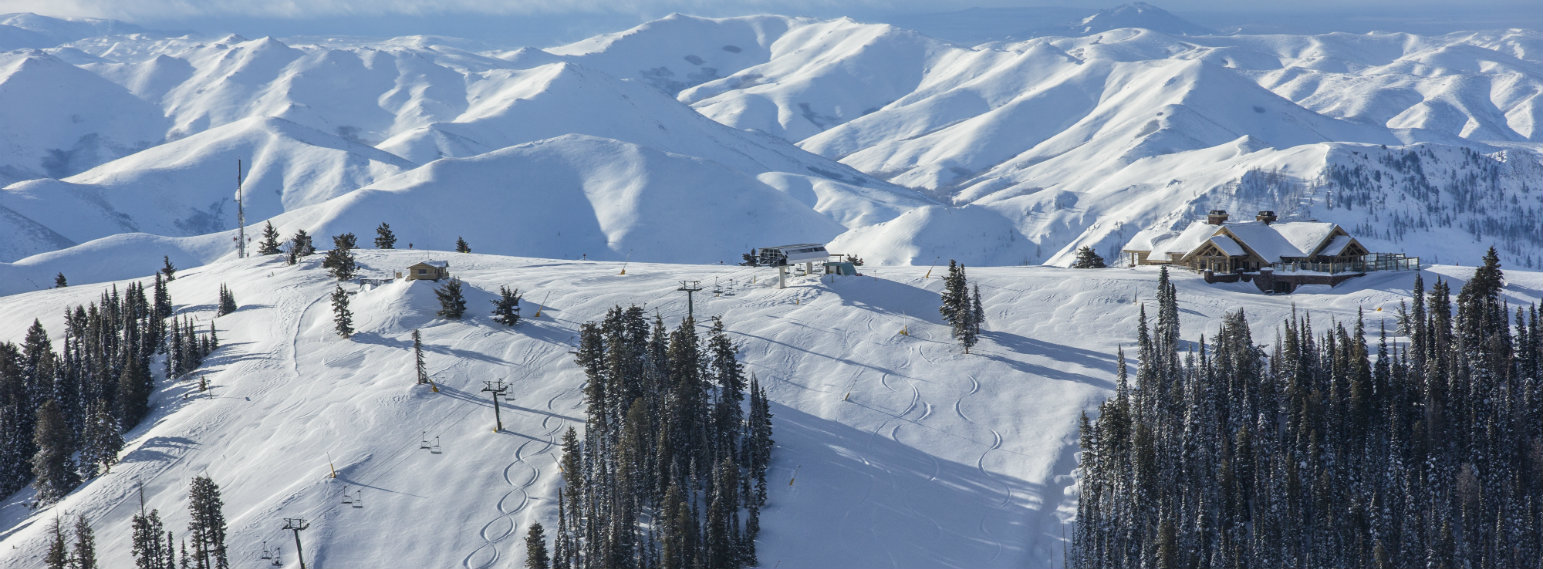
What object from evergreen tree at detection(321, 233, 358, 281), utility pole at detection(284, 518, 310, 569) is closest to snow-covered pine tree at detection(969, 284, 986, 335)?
utility pole at detection(284, 518, 310, 569)

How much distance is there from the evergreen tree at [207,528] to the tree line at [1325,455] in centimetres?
4862

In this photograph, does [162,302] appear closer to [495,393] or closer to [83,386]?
[83,386]

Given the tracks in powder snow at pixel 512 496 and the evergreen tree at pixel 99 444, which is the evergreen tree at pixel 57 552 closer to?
the evergreen tree at pixel 99 444

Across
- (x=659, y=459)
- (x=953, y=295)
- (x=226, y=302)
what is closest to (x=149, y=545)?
(x=659, y=459)

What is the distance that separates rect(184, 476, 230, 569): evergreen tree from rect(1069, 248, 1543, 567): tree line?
48619mm

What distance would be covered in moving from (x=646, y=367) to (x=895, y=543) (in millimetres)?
20457

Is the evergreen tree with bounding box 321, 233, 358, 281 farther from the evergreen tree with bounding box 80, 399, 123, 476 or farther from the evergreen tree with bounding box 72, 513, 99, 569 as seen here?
the evergreen tree with bounding box 72, 513, 99, 569

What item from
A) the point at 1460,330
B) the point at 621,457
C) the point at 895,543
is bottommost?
the point at 895,543

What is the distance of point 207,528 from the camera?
234ft

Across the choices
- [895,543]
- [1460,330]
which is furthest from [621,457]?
[1460,330]

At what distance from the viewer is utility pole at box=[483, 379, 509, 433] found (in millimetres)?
81812

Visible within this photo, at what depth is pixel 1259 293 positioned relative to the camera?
10225cm

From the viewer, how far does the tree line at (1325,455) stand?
69.5 m

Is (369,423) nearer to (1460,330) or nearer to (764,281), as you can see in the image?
(764,281)
